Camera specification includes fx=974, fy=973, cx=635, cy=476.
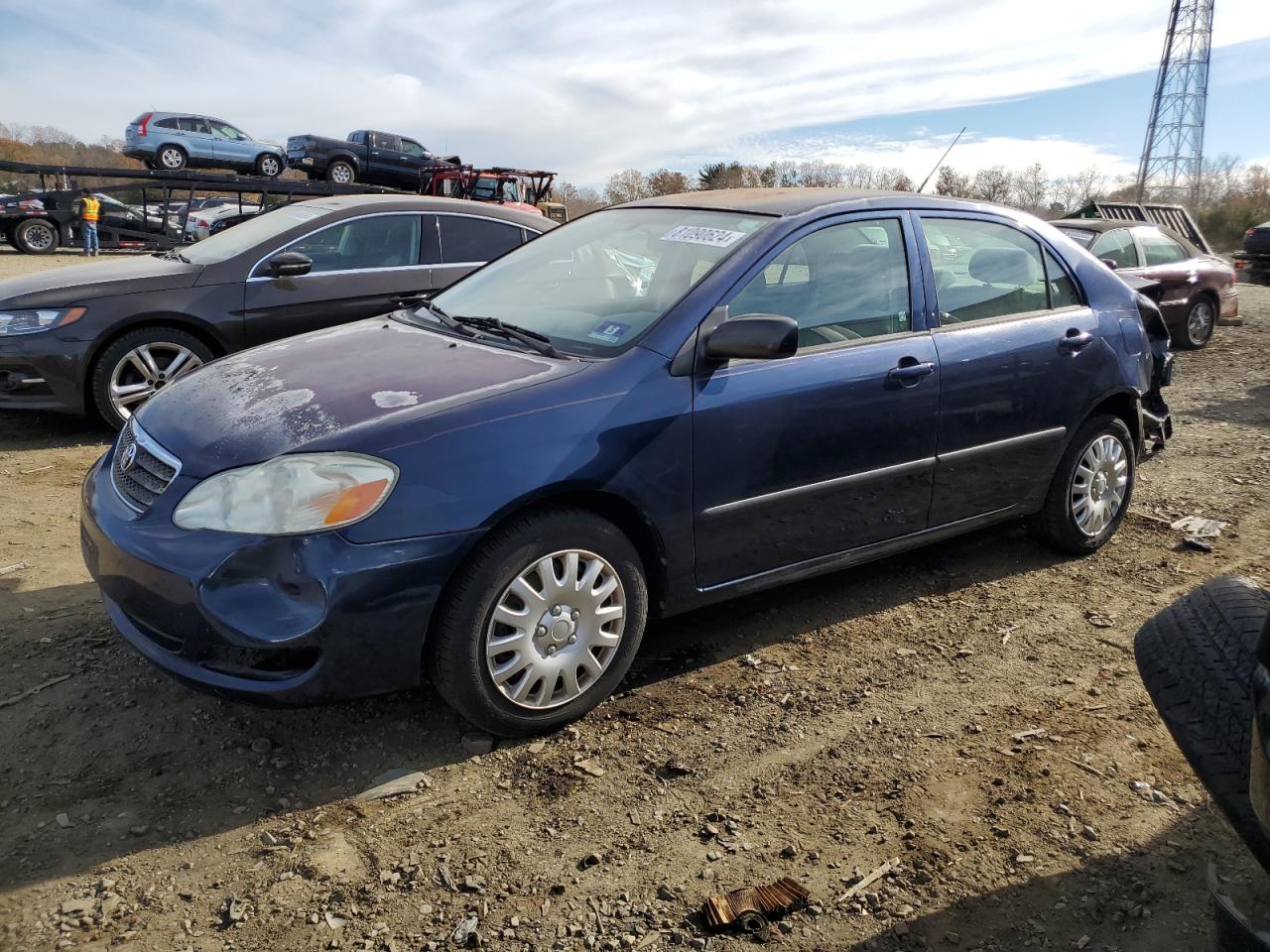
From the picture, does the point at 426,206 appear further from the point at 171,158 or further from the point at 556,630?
the point at 171,158

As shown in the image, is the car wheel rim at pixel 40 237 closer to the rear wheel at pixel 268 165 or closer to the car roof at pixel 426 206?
the rear wheel at pixel 268 165

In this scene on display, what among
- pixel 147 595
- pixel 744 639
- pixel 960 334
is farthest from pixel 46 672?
pixel 960 334

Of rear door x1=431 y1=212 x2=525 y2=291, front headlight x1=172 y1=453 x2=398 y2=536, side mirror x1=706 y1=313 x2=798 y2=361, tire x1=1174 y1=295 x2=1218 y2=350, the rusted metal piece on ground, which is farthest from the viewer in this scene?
tire x1=1174 y1=295 x2=1218 y2=350

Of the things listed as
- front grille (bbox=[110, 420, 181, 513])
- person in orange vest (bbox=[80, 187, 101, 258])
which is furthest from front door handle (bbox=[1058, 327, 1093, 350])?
person in orange vest (bbox=[80, 187, 101, 258])

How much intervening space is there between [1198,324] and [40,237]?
2070cm

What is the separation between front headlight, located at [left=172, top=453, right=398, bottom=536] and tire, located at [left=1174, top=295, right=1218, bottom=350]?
11.5 metres

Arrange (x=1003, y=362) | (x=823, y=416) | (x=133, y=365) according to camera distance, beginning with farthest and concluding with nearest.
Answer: (x=133, y=365) < (x=1003, y=362) < (x=823, y=416)

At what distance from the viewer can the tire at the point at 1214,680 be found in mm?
1780

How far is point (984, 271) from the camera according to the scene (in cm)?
423

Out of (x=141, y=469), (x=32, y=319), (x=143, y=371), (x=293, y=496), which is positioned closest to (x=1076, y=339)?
(x=293, y=496)

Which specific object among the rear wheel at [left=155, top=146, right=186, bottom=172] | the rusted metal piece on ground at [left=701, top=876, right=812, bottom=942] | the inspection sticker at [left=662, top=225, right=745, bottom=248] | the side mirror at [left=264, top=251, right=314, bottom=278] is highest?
the rear wheel at [left=155, top=146, right=186, bottom=172]

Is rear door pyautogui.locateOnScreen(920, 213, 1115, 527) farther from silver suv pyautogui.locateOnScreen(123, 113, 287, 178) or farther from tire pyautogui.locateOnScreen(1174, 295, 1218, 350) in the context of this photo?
silver suv pyautogui.locateOnScreen(123, 113, 287, 178)

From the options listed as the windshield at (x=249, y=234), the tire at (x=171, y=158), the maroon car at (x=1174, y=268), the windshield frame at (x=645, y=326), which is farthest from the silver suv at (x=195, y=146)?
the windshield frame at (x=645, y=326)

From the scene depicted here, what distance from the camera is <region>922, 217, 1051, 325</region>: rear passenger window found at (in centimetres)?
404
